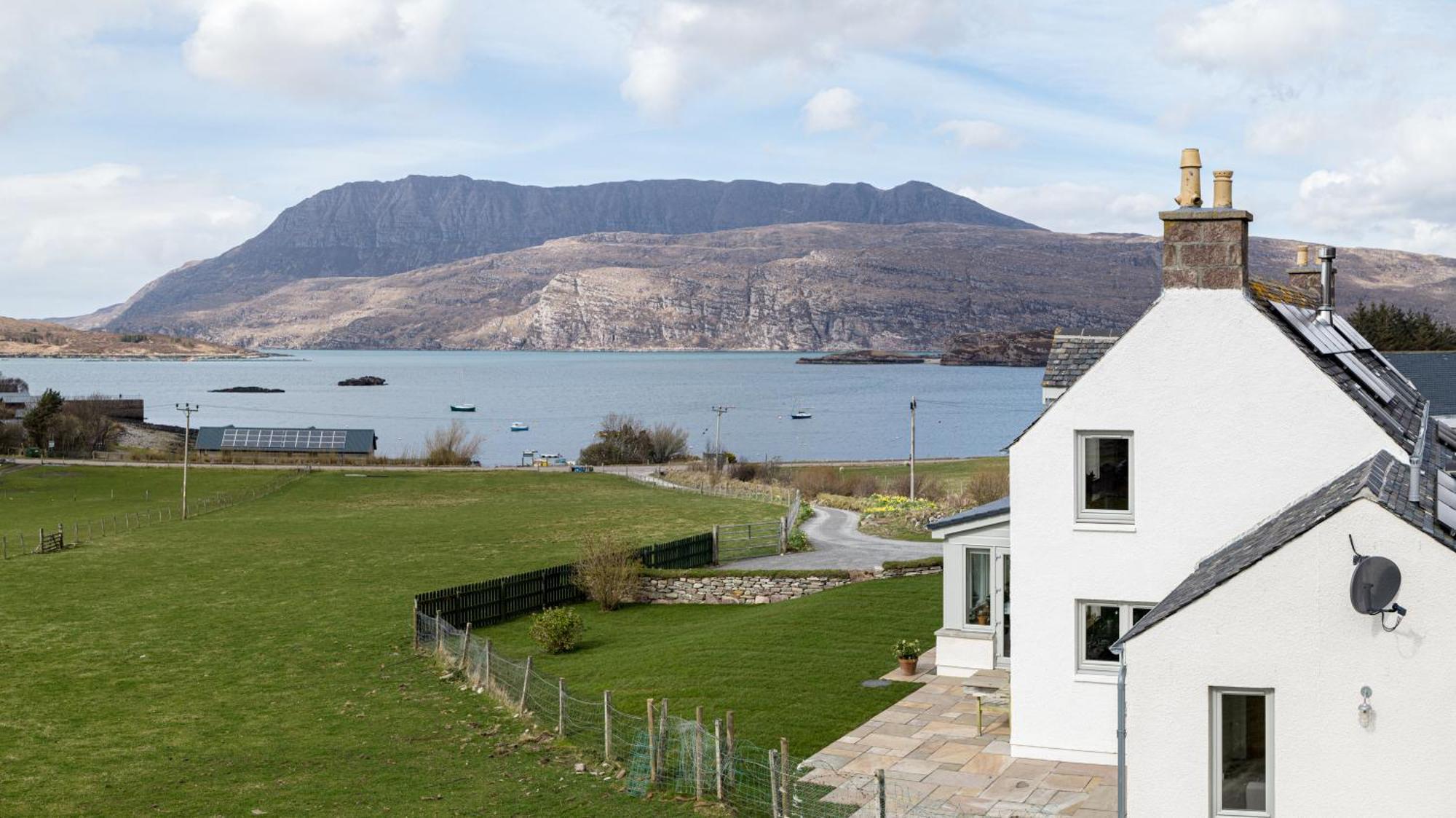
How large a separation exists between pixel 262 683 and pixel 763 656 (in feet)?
31.9

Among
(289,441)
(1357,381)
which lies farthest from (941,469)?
(1357,381)

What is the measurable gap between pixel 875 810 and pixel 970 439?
120538 mm

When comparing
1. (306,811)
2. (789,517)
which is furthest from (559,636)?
(789,517)

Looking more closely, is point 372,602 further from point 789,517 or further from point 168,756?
point 789,517

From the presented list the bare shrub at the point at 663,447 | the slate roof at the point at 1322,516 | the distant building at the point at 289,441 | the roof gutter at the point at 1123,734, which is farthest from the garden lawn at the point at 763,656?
the distant building at the point at 289,441

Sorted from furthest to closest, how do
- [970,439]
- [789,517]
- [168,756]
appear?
[970,439]
[789,517]
[168,756]

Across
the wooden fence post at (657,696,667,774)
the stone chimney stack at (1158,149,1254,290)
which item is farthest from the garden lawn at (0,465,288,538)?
the stone chimney stack at (1158,149,1254,290)

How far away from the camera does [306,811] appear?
15.6 metres

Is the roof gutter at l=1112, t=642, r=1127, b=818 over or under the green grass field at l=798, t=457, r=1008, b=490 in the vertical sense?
over

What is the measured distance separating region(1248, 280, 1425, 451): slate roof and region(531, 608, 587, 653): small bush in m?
15.9

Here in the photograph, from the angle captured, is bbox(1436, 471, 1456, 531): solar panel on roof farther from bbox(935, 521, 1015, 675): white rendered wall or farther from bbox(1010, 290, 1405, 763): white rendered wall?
bbox(935, 521, 1015, 675): white rendered wall

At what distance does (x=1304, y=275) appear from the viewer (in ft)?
68.4

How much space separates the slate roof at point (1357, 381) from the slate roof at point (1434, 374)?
2788 cm

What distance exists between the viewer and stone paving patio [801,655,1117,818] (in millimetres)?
14121
